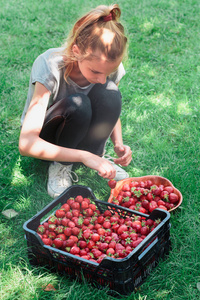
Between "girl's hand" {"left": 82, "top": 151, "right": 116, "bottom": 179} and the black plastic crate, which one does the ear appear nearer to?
"girl's hand" {"left": 82, "top": 151, "right": 116, "bottom": 179}

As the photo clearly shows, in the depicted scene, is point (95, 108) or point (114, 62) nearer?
point (114, 62)

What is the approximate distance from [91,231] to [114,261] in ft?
1.37

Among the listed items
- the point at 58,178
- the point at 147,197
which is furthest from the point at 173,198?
the point at 58,178

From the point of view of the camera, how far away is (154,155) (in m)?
3.07

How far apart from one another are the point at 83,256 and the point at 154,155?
1.32m

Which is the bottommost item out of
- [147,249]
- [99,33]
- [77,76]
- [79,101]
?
[147,249]

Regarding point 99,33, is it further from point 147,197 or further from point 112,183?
point 147,197

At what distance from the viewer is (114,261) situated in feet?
5.78

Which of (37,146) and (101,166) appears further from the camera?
→ (37,146)

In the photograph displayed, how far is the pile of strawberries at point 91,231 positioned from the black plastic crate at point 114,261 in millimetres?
63

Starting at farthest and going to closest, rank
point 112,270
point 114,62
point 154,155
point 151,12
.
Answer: point 151,12 → point 154,155 → point 114,62 → point 112,270

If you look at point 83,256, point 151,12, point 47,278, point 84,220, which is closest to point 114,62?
point 84,220

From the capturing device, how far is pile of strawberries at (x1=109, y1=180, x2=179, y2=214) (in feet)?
7.89

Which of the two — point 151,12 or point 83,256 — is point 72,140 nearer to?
point 83,256
